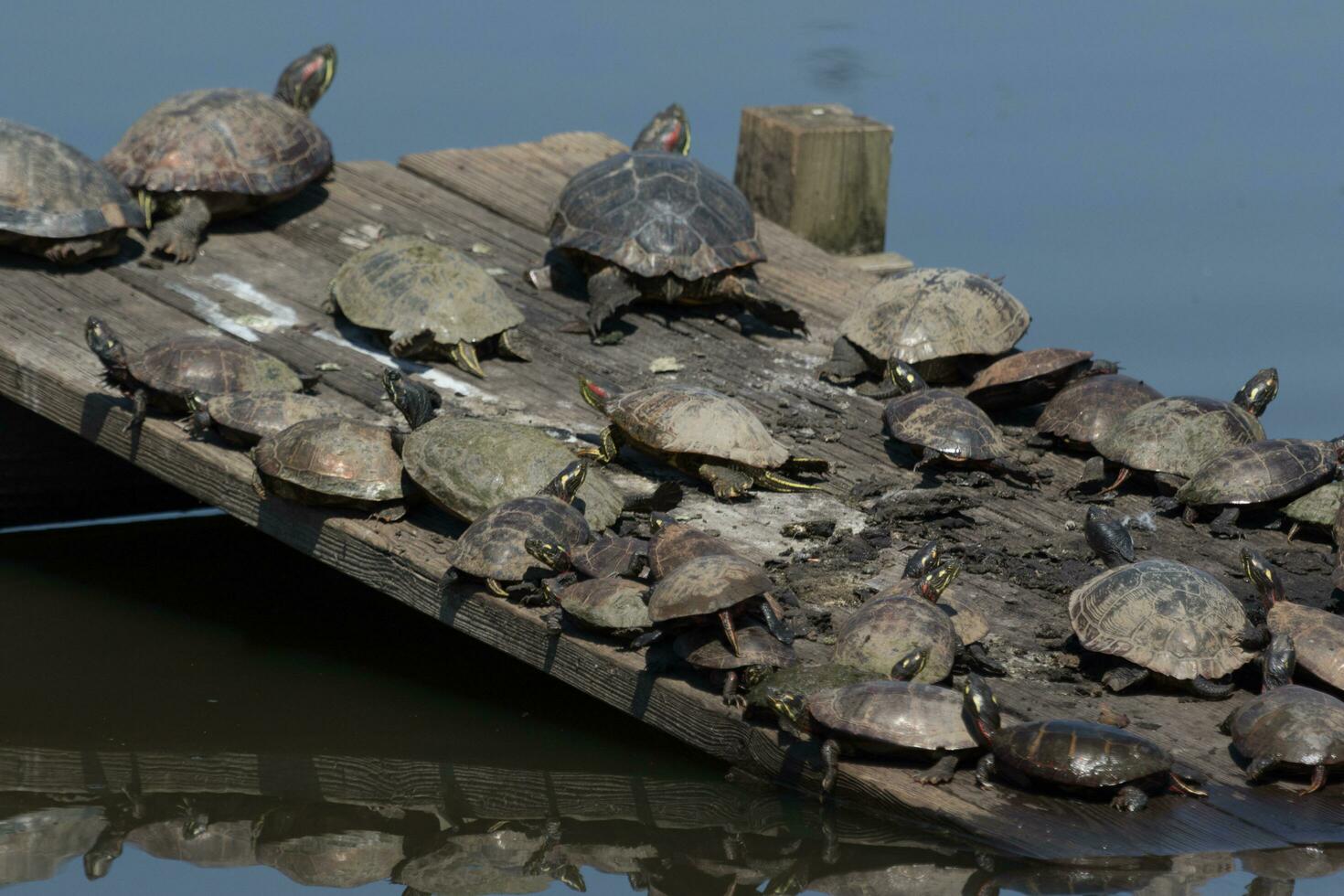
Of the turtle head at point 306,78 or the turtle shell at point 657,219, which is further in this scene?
the turtle head at point 306,78

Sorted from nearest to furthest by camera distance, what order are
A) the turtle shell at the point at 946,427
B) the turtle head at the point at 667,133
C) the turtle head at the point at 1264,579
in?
1. the turtle head at the point at 1264,579
2. the turtle shell at the point at 946,427
3. the turtle head at the point at 667,133

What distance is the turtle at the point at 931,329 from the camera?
6754 millimetres

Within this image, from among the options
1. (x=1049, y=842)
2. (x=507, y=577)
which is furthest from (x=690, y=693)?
(x=1049, y=842)

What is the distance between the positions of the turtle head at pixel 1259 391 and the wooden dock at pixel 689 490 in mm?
792

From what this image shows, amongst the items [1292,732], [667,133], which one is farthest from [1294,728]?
[667,133]

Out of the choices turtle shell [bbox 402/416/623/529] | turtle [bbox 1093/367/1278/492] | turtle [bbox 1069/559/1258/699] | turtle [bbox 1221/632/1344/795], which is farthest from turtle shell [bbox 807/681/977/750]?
turtle [bbox 1093/367/1278/492]

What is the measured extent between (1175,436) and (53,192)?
478 centimetres

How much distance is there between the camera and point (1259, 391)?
654 centimetres

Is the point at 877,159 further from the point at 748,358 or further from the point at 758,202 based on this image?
the point at 748,358

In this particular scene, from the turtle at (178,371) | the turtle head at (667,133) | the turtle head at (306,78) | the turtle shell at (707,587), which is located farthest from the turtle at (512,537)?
the turtle head at (306,78)

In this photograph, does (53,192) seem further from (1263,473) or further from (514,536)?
(1263,473)

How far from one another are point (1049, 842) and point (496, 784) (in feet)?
5.77

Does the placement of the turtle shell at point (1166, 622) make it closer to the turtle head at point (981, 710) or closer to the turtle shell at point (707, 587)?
the turtle head at point (981, 710)

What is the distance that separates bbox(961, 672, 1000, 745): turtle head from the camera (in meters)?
4.20
